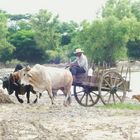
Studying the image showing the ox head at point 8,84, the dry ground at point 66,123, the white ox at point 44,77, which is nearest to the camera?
the dry ground at point 66,123

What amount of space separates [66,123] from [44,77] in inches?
179

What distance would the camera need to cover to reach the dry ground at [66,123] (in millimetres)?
11625

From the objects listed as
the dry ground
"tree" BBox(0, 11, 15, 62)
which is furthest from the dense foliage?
the dry ground

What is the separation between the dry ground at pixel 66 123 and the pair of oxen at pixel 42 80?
1222 millimetres

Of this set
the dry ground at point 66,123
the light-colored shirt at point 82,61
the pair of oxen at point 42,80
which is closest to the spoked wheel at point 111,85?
the light-colored shirt at point 82,61

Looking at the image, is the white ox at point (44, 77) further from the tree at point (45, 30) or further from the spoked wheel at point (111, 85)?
the tree at point (45, 30)

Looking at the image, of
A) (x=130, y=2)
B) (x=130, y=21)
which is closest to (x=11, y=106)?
(x=130, y=21)

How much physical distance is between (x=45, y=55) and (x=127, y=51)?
1413cm

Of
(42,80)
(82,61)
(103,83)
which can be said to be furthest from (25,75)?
(103,83)

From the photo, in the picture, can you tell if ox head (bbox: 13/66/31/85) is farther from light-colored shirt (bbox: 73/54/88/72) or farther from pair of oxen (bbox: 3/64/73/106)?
light-colored shirt (bbox: 73/54/88/72)

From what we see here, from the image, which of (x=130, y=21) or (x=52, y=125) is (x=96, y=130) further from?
(x=130, y=21)

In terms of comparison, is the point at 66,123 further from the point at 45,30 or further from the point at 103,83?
the point at 45,30

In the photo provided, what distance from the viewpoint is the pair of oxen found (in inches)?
697

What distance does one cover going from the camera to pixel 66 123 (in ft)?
43.7
